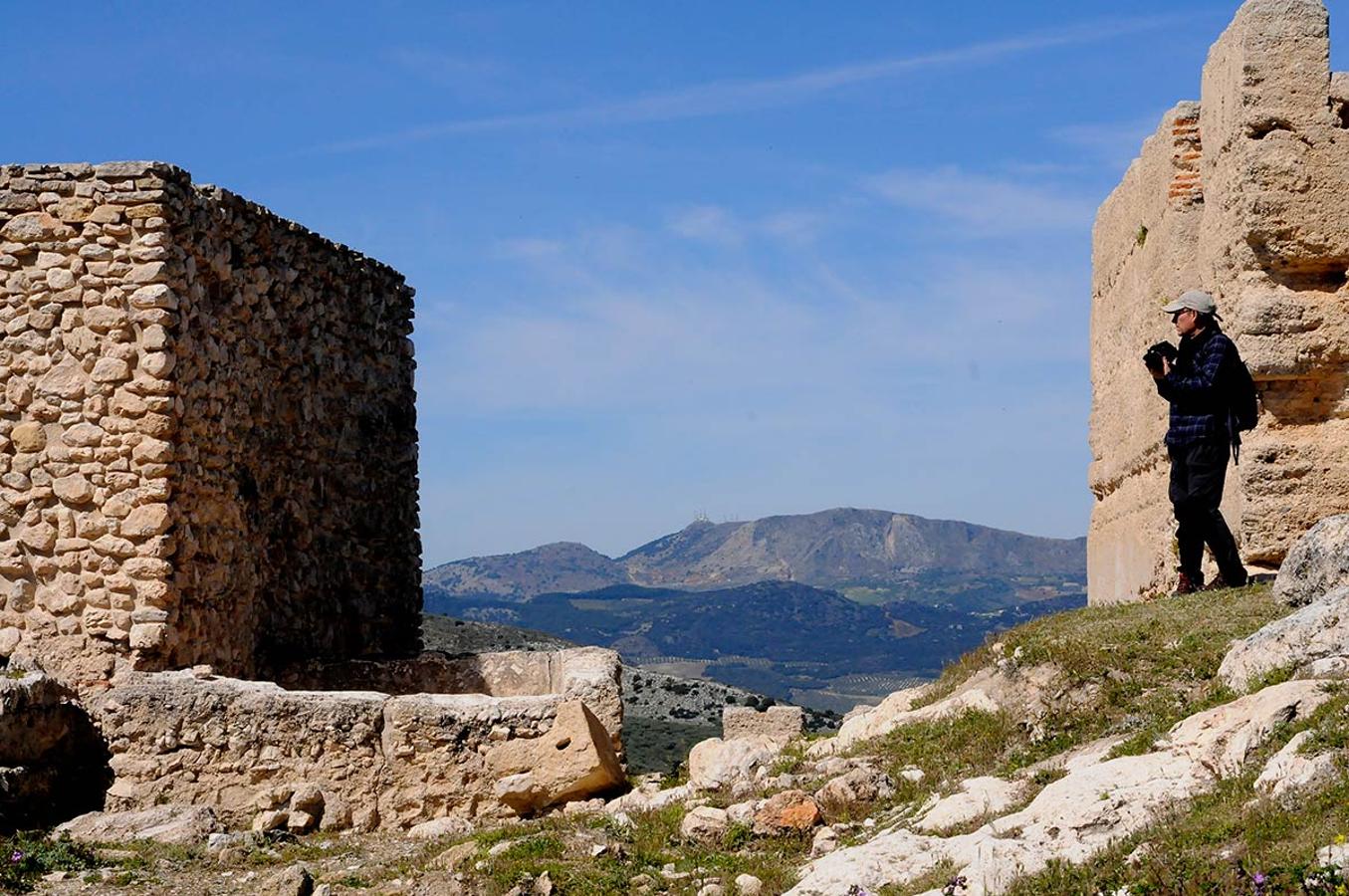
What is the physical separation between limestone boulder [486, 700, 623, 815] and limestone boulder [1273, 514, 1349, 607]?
398 cm

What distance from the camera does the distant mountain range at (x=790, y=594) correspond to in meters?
96.6

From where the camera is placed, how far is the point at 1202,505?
952cm

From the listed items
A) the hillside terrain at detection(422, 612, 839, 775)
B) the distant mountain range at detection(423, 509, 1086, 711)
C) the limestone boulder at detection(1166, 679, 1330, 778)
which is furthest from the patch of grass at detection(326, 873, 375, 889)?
the distant mountain range at detection(423, 509, 1086, 711)

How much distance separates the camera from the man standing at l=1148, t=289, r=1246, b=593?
31.0ft

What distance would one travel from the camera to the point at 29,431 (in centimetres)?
1066

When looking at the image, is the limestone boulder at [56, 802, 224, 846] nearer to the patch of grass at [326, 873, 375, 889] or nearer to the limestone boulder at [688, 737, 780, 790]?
the patch of grass at [326, 873, 375, 889]

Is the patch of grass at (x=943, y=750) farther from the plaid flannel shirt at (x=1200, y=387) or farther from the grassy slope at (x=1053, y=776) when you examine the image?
the plaid flannel shirt at (x=1200, y=387)

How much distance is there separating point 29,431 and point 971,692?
6.46 metres

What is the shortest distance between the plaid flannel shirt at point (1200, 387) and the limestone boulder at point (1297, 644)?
7.53ft

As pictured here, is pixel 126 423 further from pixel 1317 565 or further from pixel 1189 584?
pixel 1317 565

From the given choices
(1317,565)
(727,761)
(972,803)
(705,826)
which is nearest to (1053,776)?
(972,803)

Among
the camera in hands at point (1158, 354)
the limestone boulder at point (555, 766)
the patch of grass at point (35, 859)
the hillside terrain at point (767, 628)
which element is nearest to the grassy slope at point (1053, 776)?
the limestone boulder at point (555, 766)

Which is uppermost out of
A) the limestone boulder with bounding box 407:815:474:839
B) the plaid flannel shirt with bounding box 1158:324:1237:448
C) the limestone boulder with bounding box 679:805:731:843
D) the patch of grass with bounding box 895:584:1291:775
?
the plaid flannel shirt with bounding box 1158:324:1237:448

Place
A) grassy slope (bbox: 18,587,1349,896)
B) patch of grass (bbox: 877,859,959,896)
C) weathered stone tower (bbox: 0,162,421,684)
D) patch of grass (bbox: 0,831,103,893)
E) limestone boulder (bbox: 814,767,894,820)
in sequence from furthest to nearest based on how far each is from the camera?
weathered stone tower (bbox: 0,162,421,684) → patch of grass (bbox: 0,831,103,893) → limestone boulder (bbox: 814,767,894,820) → patch of grass (bbox: 877,859,959,896) → grassy slope (bbox: 18,587,1349,896)
